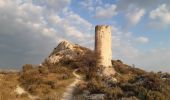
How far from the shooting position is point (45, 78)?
35.8m

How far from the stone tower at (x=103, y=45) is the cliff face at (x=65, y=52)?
5.58 meters

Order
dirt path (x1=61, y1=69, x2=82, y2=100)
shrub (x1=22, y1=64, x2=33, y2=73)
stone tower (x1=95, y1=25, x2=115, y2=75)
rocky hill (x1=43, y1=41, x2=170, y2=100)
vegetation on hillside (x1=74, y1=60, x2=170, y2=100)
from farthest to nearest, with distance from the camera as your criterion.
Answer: shrub (x1=22, y1=64, x2=33, y2=73), stone tower (x1=95, y1=25, x2=115, y2=75), dirt path (x1=61, y1=69, x2=82, y2=100), rocky hill (x1=43, y1=41, x2=170, y2=100), vegetation on hillside (x1=74, y1=60, x2=170, y2=100)

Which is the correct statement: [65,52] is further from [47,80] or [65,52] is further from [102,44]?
[47,80]

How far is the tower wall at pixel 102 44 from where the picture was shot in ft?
130

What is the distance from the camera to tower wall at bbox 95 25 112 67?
39.8 meters

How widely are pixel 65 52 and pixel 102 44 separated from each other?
8.28 m

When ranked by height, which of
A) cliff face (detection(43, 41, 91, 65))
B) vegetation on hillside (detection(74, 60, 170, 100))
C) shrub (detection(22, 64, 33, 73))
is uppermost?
cliff face (detection(43, 41, 91, 65))

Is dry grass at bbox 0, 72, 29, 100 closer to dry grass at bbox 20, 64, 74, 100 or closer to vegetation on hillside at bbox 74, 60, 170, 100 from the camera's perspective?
dry grass at bbox 20, 64, 74, 100

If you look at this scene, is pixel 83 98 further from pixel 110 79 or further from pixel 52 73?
pixel 52 73

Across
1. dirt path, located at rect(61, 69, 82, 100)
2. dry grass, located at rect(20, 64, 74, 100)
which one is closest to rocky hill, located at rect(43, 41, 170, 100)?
dirt path, located at rect(61, 69, 82, 100)

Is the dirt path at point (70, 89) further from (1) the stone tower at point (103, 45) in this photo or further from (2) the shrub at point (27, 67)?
(2) the shrub at point (27, 67)

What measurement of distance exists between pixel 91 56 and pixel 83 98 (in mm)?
13143

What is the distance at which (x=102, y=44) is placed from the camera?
39.8 meters

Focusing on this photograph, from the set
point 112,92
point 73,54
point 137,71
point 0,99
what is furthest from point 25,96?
point 137,71
